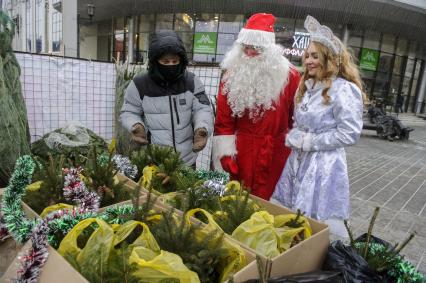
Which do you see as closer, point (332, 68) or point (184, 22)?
point (332, 68)

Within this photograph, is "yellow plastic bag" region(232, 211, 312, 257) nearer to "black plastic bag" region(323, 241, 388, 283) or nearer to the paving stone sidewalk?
"black plastic bag" region(323, 241, 388, 283)

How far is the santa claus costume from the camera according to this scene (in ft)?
8.34

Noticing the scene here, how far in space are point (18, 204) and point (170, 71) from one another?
1399mm

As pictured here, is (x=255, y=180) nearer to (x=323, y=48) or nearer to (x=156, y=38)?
(x=323, y=48)

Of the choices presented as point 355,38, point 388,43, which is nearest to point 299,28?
point 355,38

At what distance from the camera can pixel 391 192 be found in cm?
540

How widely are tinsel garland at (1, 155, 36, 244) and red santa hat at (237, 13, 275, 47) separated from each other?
1742 millimetres

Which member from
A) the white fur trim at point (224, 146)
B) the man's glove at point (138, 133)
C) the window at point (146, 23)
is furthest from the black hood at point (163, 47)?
the window at point (146, 23)

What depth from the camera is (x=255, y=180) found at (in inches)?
102

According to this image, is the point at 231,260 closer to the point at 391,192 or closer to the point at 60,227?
the point at 60,227

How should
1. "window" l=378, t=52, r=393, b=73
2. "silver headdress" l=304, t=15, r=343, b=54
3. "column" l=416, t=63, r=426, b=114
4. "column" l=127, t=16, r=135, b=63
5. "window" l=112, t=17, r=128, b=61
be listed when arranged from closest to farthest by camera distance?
"silver headdress" l=304, t=15, r=343, b=54, "window" l=378, t=52, r=393, b=73, "column" l=127, t=16, r=135, b=63, "column" l=416, t=63, r=426, b=114, "window" l=112, t=17, r=128, b=61

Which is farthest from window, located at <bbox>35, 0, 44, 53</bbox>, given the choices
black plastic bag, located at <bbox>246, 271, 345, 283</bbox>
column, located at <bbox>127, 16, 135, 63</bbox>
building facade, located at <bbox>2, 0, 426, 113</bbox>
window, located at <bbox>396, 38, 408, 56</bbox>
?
black plastic bag, located at <bbox>246, 271, 345, 283</bbox>

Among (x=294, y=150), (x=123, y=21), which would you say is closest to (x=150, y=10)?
(x=123, y=21)

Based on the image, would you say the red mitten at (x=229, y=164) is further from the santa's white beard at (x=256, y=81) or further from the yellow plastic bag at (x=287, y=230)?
the yellow plastic bag at (x=287, y=230)
